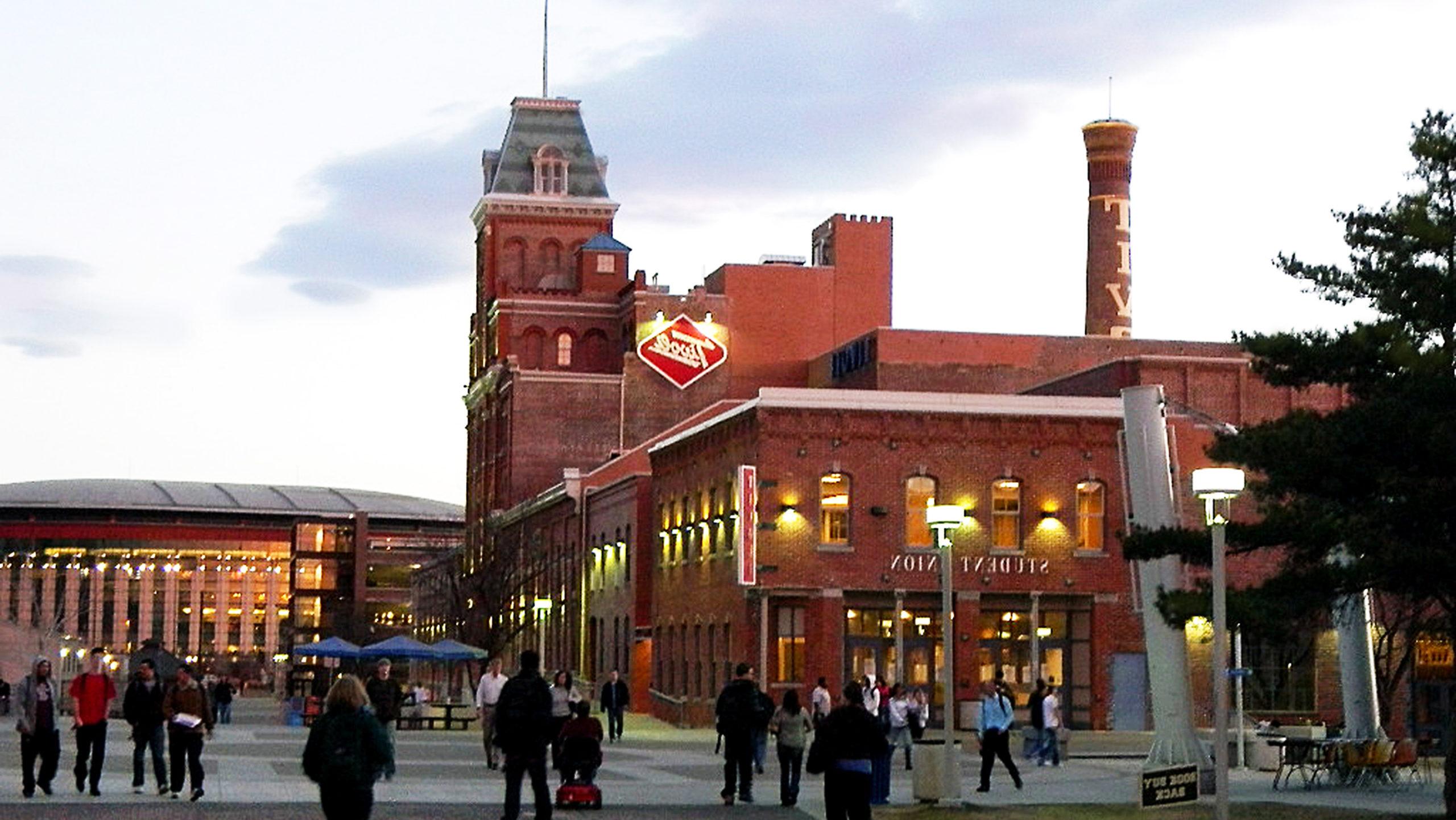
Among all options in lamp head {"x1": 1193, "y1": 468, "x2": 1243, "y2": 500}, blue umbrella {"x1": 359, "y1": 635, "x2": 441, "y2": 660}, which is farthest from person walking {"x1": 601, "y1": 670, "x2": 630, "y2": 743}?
lamp head {"x1": 1193, "y1": 468, "x2": 1243, "y2": 500}

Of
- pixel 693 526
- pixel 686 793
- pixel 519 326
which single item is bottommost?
pixel 686 793

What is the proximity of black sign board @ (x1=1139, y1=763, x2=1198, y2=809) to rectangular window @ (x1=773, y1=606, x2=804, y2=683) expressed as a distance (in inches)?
1464

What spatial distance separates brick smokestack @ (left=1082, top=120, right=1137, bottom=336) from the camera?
108 m

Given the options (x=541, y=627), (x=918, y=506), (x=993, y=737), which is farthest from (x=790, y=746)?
(x=541, y=627)

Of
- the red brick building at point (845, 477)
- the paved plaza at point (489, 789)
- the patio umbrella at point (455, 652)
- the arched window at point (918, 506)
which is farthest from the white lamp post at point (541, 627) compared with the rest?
the paved plaza at point (489, 789)

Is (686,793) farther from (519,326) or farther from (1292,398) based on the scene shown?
(519,326)

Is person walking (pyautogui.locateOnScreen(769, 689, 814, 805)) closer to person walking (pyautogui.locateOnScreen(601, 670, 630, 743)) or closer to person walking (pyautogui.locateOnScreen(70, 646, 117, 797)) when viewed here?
person walking (pyautogui.locateOnScreen(70, 646, 117, 797))

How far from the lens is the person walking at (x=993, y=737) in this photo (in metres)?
35.8

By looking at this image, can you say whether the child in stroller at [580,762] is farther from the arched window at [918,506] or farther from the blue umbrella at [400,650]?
the arched window at [918,506]

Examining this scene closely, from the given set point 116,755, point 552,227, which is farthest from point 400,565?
point 116,755

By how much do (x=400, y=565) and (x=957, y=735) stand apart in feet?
355

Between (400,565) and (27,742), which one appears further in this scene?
(400,565)

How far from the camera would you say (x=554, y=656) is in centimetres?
9388

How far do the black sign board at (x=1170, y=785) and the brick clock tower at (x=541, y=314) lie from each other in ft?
260
